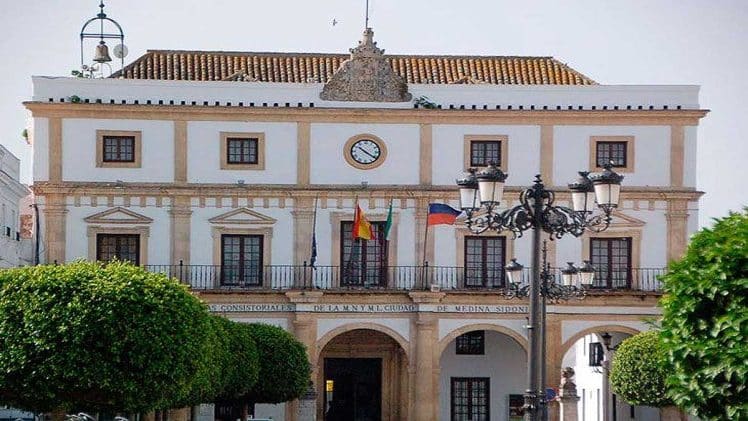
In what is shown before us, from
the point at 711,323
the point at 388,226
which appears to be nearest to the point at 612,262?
the point at 388,226

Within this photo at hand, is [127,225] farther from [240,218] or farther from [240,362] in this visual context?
[240,362]

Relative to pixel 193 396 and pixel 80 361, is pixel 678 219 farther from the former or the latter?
pixel 80 361

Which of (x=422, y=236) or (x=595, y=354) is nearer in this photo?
(x=422, y=236)

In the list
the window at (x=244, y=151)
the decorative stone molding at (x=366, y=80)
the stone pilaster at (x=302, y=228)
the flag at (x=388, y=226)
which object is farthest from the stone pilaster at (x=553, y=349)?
the window at (x=244, y=151)

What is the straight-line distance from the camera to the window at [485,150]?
189 feet

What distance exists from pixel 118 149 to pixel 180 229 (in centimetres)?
294

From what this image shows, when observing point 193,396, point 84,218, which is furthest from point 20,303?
point 84,218

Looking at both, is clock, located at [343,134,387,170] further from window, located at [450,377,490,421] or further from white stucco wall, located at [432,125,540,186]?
window, located at [450,377,490,421]

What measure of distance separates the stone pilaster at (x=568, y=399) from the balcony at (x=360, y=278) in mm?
3762

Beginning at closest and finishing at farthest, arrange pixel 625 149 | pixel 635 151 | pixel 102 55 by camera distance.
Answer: pixel 635 151 → pixel 625 149 → pixel 102 55

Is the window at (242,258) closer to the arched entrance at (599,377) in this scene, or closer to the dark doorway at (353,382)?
the dark doorway at (353,382)

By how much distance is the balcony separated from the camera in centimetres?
5700

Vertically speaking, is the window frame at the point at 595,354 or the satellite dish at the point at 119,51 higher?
the satellite dish at the point at 119,51

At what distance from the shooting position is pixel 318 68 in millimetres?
59688
